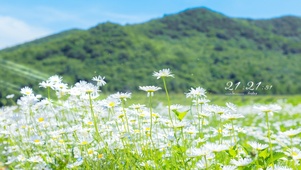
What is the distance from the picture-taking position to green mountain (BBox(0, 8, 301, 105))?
77.9m

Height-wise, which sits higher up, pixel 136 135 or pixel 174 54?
pixel 174 54

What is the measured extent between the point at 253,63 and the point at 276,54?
20.3 meters

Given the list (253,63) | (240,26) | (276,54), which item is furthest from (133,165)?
(240,26)

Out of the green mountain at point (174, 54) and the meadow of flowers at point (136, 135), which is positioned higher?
the green mountain at point (174, 54)

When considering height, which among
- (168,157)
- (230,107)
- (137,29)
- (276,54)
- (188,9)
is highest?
(188,9)

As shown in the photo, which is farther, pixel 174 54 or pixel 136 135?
pixel 174 54

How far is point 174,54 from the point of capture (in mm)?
104188

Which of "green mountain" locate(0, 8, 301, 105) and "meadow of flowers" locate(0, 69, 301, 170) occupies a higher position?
"green mountain" locate(0, 8, 301, 105)

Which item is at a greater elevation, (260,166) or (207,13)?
(207,13)

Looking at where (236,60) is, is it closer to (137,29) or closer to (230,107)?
(137,29)

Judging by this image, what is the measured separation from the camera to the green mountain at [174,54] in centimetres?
7792

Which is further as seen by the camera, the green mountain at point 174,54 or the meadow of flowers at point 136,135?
the green mountain at point 174,54

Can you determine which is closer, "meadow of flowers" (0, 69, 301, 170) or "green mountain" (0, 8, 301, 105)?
"meadow of flowers" (0, 69, 301, 170)

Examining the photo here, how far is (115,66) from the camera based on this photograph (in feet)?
268
